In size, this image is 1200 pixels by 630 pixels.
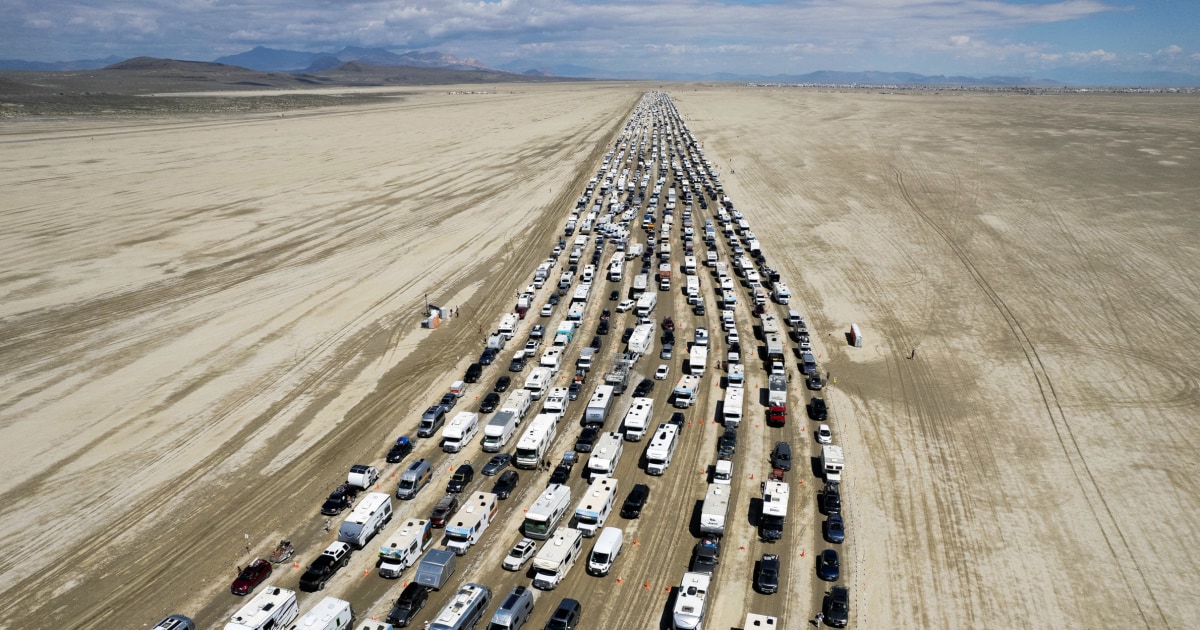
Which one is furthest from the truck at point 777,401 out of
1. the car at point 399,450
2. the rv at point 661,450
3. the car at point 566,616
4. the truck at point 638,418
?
the car at point 399,450

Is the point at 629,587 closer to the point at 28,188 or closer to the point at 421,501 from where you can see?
the point at 421,501

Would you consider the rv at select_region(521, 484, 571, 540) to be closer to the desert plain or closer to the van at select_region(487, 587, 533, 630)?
the desert plain

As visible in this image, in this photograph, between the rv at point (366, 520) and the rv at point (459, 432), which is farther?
the rv at point (459, 432)

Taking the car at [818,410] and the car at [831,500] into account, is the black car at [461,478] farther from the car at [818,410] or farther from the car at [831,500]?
the car at [818,410]

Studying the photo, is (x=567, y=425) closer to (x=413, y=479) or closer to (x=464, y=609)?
(x=413, y=479)

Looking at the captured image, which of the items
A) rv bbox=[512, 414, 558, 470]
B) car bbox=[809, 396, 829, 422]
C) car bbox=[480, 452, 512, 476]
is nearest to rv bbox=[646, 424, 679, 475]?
rv bbox=[512, 414, 558, 470]

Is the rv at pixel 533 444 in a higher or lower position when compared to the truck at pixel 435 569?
higher
